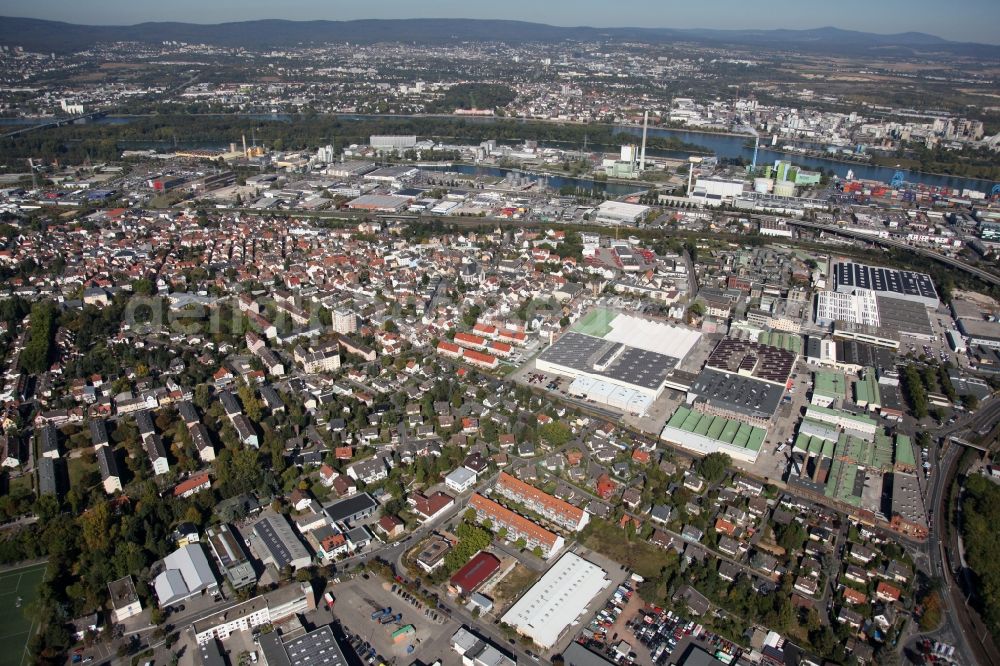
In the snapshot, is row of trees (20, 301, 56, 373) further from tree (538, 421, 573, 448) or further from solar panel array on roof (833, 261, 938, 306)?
solar panel array on roof (833, 261, 938, 306)

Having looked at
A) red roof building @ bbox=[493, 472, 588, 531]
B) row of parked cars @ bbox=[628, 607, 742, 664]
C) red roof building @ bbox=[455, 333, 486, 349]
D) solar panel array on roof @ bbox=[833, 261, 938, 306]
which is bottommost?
row of parked cars @ bbox=[628, 607, 742, 664]

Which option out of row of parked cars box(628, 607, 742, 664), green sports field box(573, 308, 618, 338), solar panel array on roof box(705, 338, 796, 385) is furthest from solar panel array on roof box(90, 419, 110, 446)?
solar panel array on roof box(705, 338, 796, 385)

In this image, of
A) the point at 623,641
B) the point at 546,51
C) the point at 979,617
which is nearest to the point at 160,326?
the point at 623,641

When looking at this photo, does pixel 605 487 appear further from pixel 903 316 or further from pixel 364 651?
pixel 903 316

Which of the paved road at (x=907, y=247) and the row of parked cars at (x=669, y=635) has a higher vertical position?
the paved road at (x=907, y=247)

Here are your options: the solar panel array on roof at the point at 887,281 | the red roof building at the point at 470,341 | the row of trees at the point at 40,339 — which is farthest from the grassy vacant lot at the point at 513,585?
the solar panel array on roof at the point at 887,281

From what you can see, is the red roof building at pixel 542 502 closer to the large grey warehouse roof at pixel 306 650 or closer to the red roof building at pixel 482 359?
Answer: the large grey warehouse roof at pixel 306 650
